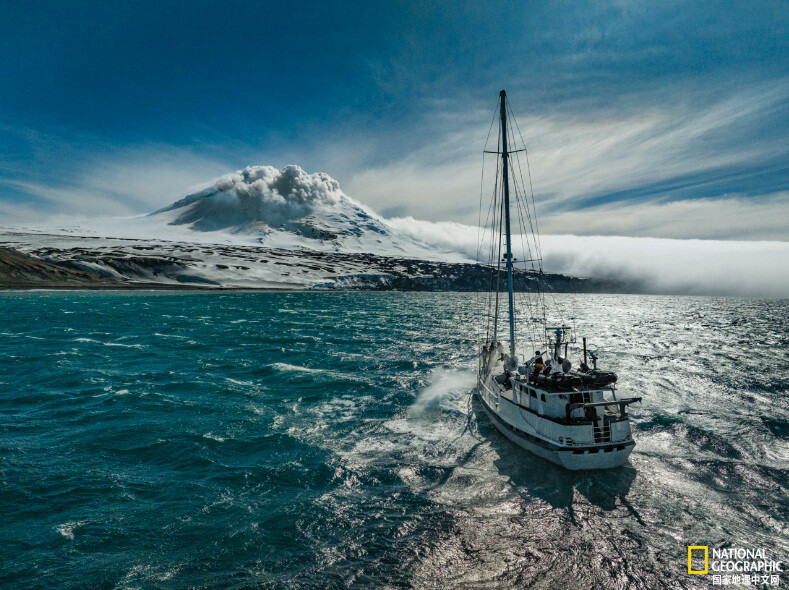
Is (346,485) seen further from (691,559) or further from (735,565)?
(735,565)

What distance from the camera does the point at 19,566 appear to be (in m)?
14.1

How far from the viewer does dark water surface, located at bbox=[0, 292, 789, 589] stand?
14695mm

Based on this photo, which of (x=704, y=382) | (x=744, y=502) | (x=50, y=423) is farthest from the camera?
(x=704, y=382)

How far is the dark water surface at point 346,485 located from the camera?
1470 cm

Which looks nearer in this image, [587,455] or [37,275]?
[587,455]

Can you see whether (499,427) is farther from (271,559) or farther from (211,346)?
(211,346)

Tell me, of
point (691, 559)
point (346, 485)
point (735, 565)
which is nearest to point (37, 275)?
point (346, 485)

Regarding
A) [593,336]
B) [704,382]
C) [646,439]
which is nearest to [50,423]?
[646,439]

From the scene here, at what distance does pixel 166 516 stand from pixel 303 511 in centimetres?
601

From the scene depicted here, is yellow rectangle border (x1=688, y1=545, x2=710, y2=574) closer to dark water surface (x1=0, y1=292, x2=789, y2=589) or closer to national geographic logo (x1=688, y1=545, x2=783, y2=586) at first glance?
national geographic logo (x1=688, y1=545, x2=783, y2=586)

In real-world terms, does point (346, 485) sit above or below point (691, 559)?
below

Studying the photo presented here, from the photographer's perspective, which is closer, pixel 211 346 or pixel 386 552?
pixel 386 552

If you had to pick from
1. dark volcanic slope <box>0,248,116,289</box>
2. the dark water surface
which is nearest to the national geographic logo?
the dark water surface

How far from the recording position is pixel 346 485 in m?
20.4
